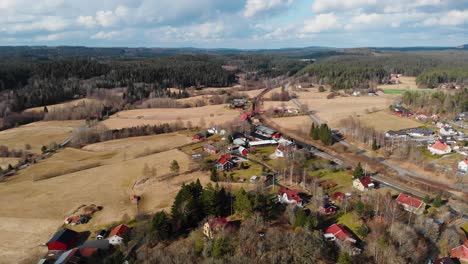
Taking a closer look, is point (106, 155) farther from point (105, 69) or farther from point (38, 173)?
point (105, 69)

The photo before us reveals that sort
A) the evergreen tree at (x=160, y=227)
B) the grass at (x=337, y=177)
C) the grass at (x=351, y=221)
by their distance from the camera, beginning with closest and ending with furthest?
the evergreen tree at (x=160, y=227), the grass at (x=351, y=221), the grass at (x=337, y=177)

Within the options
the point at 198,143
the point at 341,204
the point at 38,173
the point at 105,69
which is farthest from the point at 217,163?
the point at 105,69

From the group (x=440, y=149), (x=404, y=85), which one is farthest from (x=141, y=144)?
(x=404, y=85)

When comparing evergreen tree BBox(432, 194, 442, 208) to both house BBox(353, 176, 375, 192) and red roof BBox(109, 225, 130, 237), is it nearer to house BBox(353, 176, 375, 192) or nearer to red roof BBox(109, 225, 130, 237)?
house BBox(353, 176, 375, 192)

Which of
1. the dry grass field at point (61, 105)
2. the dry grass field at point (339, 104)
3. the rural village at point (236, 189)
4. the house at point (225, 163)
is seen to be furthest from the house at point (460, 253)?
the dry grass field at point (61, 105)

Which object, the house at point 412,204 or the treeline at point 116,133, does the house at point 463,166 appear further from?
the treeline at point 116,133

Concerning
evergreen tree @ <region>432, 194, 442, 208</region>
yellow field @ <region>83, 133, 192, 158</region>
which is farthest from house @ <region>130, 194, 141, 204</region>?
evergreen tree @ <region>432, 194, 442, 208</region>
